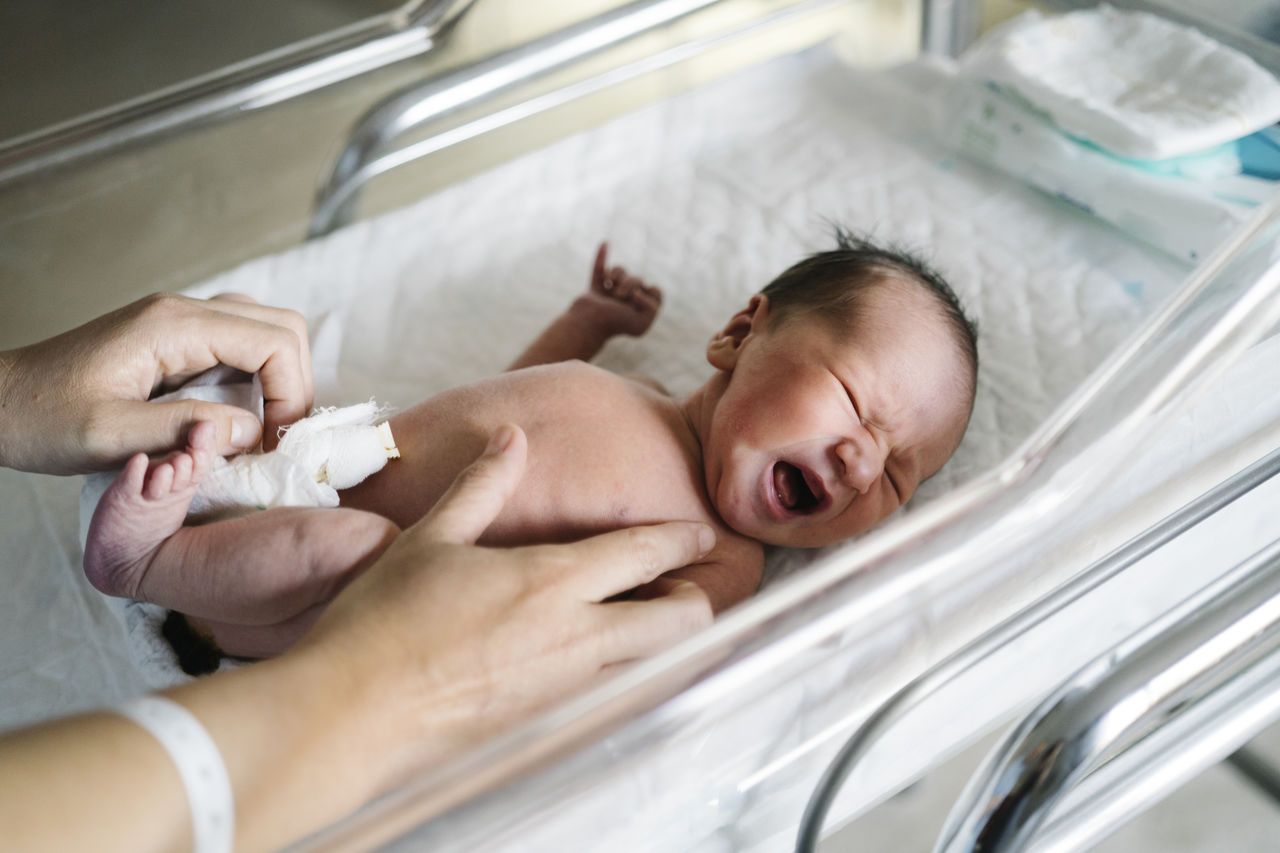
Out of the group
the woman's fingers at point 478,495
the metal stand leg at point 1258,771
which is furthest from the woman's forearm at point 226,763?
the metal stand leg at point 1258,771

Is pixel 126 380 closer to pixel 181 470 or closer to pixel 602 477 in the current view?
pixel 181 470

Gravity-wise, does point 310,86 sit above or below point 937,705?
above

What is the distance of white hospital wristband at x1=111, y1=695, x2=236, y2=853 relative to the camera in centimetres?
52

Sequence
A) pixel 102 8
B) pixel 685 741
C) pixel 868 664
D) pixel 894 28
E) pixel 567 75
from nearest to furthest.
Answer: pixel 685 741
pixel 868 664
pixel 894 28
pixel 567 75
pixel 102 8

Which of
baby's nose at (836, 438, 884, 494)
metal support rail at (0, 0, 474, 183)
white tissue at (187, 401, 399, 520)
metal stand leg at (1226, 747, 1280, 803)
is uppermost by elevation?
metal support rail at (0, 0, 474, 183)

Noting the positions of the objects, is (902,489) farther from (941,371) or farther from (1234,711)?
(1234,711)

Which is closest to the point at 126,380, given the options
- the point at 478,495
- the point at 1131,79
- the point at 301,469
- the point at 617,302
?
the point at 301,469

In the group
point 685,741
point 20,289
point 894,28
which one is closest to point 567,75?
point 894,28

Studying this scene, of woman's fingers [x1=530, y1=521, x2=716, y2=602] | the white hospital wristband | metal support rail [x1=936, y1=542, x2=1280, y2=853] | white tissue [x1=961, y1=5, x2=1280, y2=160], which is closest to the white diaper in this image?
woman's fingers [x1=530, y1=521, x2=716, y2=602]

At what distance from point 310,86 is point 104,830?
126 centimetres

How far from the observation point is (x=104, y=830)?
19.6 inches

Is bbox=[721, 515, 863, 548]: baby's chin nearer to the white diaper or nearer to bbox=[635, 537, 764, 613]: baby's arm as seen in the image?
bbox=[635, 537, 764, 613]: baby's arm

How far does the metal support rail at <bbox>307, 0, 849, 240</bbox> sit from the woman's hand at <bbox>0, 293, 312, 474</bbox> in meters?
0.57

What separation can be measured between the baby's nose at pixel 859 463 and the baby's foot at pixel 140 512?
502 mm
